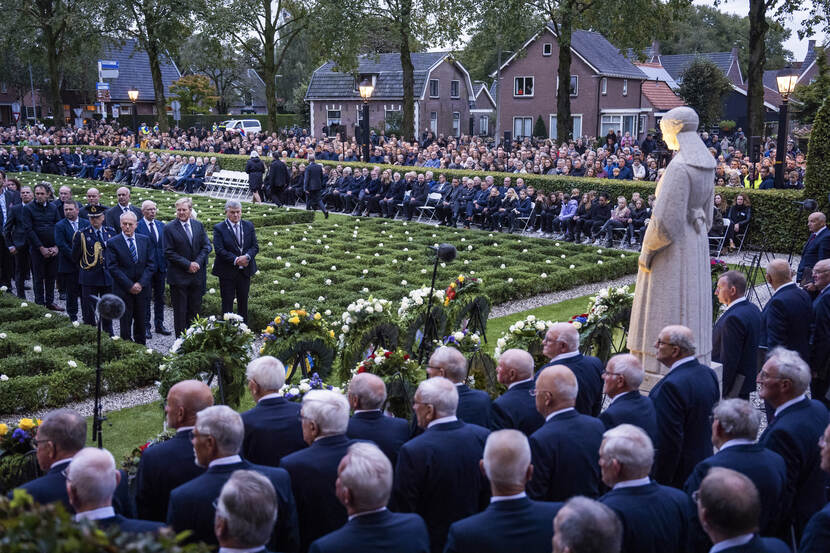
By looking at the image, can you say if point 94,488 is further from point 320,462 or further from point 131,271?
point 131,271

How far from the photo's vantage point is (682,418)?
17.7 feet

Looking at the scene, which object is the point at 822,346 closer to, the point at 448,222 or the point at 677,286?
the point at 677,286

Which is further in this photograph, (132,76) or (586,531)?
(132,76)

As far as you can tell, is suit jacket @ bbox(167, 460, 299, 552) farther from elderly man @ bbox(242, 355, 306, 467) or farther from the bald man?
elderly man @ bbox(242, 355, 306, 467)

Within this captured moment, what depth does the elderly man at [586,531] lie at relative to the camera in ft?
9.61

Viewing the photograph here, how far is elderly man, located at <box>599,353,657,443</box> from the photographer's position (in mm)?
5027

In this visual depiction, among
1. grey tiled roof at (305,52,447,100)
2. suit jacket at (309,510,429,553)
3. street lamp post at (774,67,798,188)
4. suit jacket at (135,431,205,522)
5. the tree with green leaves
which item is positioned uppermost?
grey tiled roof at (305,52,447,100)

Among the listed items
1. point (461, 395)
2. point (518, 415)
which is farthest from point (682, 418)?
point (461, 395)

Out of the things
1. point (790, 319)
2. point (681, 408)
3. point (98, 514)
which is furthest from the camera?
point (790, 319)

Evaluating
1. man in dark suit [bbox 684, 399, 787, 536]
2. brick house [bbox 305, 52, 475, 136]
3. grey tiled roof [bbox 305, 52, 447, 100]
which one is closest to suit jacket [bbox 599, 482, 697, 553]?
man in dark suit [bbox 684, 399, 787, 536]

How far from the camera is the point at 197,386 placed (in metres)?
4.68

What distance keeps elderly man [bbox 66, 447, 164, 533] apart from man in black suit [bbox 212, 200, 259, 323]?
7.30 m

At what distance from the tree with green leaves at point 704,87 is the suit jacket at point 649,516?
46.3m

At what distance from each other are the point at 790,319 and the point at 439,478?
15.8 feet
